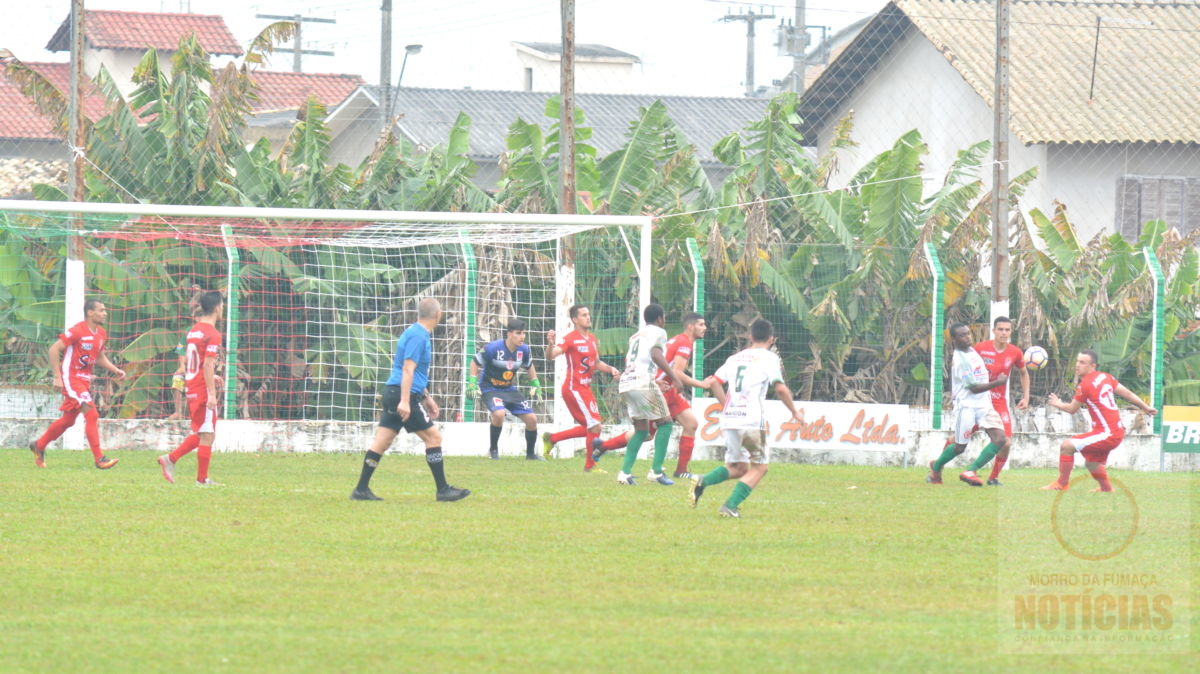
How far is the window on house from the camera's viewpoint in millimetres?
29984

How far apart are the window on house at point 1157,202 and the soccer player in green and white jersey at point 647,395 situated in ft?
55.4

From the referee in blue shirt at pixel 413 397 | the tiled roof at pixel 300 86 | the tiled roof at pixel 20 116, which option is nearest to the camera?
the referee in blue shirt at pixel 413 397

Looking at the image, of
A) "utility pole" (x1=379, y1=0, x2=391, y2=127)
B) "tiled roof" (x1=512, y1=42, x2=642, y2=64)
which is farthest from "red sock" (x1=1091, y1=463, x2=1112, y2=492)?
"tiled roof" (x1=512, y1=42, x2=642, y2=64)

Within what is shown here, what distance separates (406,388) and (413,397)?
340 millimetres

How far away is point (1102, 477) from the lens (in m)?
15.4

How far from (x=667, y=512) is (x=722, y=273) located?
9498mm

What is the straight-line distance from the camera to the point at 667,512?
13.2 metres

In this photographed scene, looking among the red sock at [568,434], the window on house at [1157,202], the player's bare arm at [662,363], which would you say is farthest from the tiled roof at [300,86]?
the player's bare arm at [662,363]

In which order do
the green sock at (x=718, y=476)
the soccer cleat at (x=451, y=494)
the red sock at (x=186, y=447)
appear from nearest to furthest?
the green sock at (x=718, y=476)
the soccer cleat at (x=451, y=494)
the red sock at (x=186, y=447)

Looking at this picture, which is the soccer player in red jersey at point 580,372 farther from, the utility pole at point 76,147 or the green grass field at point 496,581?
the utility pole at point 76,147

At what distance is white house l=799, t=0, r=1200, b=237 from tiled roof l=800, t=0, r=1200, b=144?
32 millimetres

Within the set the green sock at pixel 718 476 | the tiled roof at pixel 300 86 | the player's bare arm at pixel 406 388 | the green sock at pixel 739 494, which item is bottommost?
the green sock at pixel 739 494

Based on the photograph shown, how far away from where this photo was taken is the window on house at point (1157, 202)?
29984 mm

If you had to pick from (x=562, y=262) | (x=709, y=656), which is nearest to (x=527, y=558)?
(x=709, y=656)
